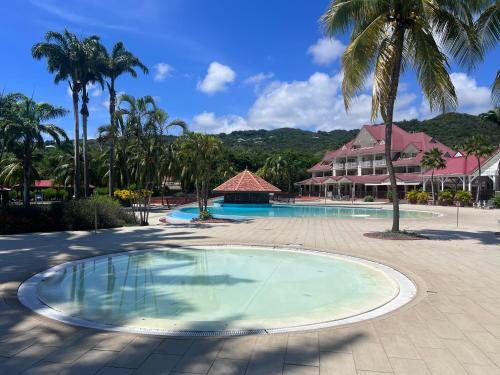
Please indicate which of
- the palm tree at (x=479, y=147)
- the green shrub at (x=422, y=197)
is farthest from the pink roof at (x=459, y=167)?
the green shrub at (x=422, y=197)

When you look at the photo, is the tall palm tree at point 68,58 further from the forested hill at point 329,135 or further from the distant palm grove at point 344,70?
the forested hill at point 329,135

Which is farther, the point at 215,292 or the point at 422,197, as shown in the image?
the point at 422,197

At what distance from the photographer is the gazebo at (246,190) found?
40.2 metres

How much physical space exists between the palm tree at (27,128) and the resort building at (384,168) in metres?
36.4

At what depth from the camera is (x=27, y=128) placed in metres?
26.6

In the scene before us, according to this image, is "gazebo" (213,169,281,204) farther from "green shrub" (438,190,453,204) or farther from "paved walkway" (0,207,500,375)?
→ "paved walkway" (0,207,500,375)

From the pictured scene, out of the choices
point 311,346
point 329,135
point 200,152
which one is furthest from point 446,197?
point 329,135

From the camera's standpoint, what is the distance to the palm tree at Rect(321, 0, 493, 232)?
13.6 m

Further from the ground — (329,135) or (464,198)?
(329,135)

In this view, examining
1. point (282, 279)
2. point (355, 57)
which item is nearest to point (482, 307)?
point (282, 279)

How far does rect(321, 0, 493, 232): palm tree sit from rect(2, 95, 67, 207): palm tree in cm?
2116

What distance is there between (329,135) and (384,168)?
83.7 metres

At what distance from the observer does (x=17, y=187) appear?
53.3 meters

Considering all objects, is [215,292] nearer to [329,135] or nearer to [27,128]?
[27,128]
